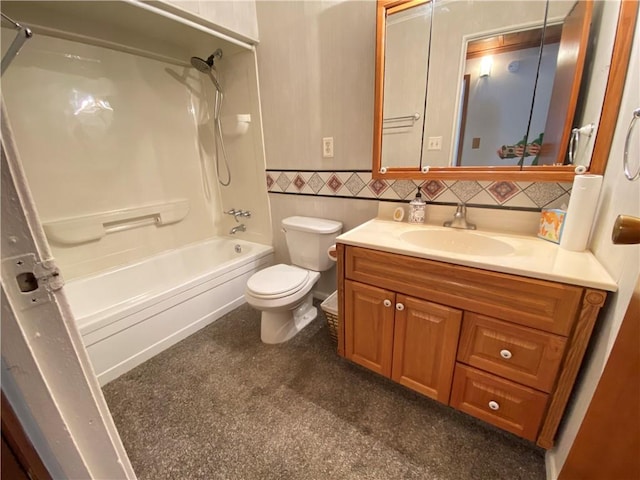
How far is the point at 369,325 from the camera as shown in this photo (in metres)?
1.35

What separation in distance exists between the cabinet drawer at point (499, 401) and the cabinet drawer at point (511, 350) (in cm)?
4

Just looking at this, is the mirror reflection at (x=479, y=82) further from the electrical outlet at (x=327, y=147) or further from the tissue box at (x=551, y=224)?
the electrical outlet at (x=327, y=147)

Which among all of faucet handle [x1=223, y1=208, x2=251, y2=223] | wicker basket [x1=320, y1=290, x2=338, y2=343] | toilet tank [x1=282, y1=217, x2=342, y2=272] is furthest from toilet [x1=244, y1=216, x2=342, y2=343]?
faucet handle [x1=223, y1=208, x2=251, y2=223]

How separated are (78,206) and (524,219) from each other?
2.68 m

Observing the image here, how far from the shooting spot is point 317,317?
2027 millimetres

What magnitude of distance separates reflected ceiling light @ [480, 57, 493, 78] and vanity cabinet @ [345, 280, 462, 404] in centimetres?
107

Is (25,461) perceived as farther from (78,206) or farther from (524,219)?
(78,206)

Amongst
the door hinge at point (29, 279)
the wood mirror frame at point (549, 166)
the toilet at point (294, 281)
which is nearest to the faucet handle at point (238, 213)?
the toilet at point (294, 281)

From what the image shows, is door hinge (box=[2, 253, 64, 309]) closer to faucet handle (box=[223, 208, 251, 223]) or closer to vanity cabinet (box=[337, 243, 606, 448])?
vanity cabinet (box=[337, 243, 606, 448])

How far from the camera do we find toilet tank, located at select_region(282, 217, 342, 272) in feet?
5.94

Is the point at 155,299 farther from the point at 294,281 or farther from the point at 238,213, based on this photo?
the point at 238,213

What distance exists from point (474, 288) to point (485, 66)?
3.31ft

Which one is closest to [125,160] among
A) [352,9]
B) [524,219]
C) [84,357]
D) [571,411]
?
[352,9]

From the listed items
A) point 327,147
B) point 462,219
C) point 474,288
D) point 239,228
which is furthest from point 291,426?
point 239,228
